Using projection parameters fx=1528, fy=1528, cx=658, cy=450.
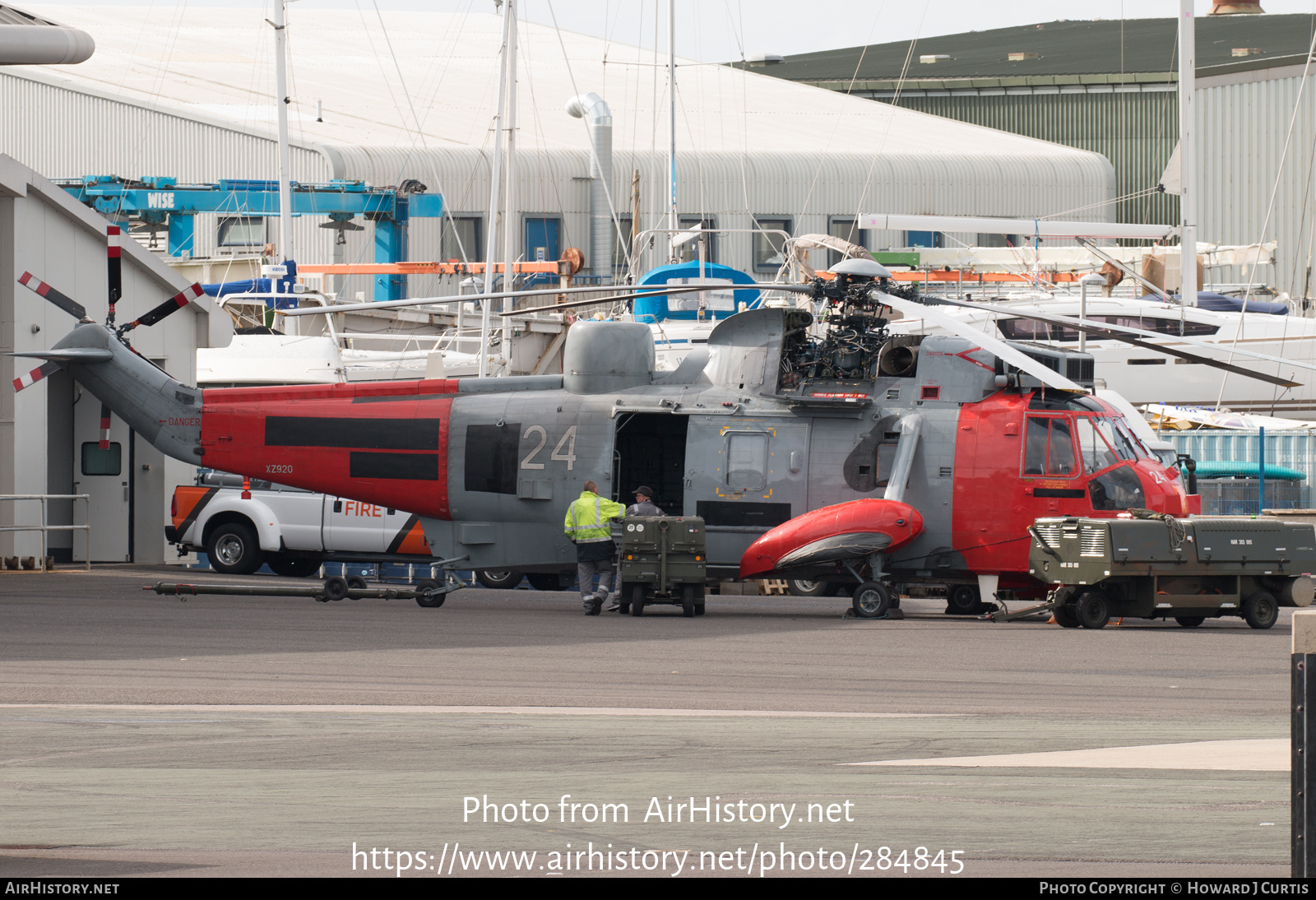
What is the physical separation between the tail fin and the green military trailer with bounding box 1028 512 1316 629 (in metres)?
10.6

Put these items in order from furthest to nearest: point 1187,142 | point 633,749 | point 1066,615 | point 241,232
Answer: point 241,232 < point 1187,142 < point 1066,615 < point 633,749

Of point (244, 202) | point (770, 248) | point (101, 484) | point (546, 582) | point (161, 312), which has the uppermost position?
point (770, 248)

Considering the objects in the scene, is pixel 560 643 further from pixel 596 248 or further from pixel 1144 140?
pixel 1144 140

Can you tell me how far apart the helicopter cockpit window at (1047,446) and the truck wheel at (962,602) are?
2.09 metres

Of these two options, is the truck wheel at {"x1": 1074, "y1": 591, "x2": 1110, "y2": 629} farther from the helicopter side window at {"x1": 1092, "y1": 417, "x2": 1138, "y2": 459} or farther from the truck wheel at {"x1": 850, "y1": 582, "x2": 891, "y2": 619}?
the truck wheel at {"x1": 850, "y1": 582, "x2": 891, "y2": 619}

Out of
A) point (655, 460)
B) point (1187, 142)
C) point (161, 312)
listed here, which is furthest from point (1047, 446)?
point (1187, 142)

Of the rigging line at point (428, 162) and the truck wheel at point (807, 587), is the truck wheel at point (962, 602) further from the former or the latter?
the rigging line at point (428, 162)

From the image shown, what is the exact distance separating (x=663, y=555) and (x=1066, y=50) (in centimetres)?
6515

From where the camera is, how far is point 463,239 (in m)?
49.5

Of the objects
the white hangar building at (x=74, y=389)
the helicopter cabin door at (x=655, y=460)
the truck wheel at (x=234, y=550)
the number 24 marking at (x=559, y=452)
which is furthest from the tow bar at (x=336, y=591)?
the white hangar building at (x=74, y=389)

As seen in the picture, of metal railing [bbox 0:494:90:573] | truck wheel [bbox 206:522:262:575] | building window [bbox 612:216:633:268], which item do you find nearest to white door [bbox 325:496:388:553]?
truck wheel [bbox 206:522:262:575]

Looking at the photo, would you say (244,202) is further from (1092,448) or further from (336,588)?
(1092,448)

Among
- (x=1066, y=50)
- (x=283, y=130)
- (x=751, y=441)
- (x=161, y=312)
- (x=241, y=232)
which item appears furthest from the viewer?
(x=1066, y=50)

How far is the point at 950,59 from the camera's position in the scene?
78.5 meters
